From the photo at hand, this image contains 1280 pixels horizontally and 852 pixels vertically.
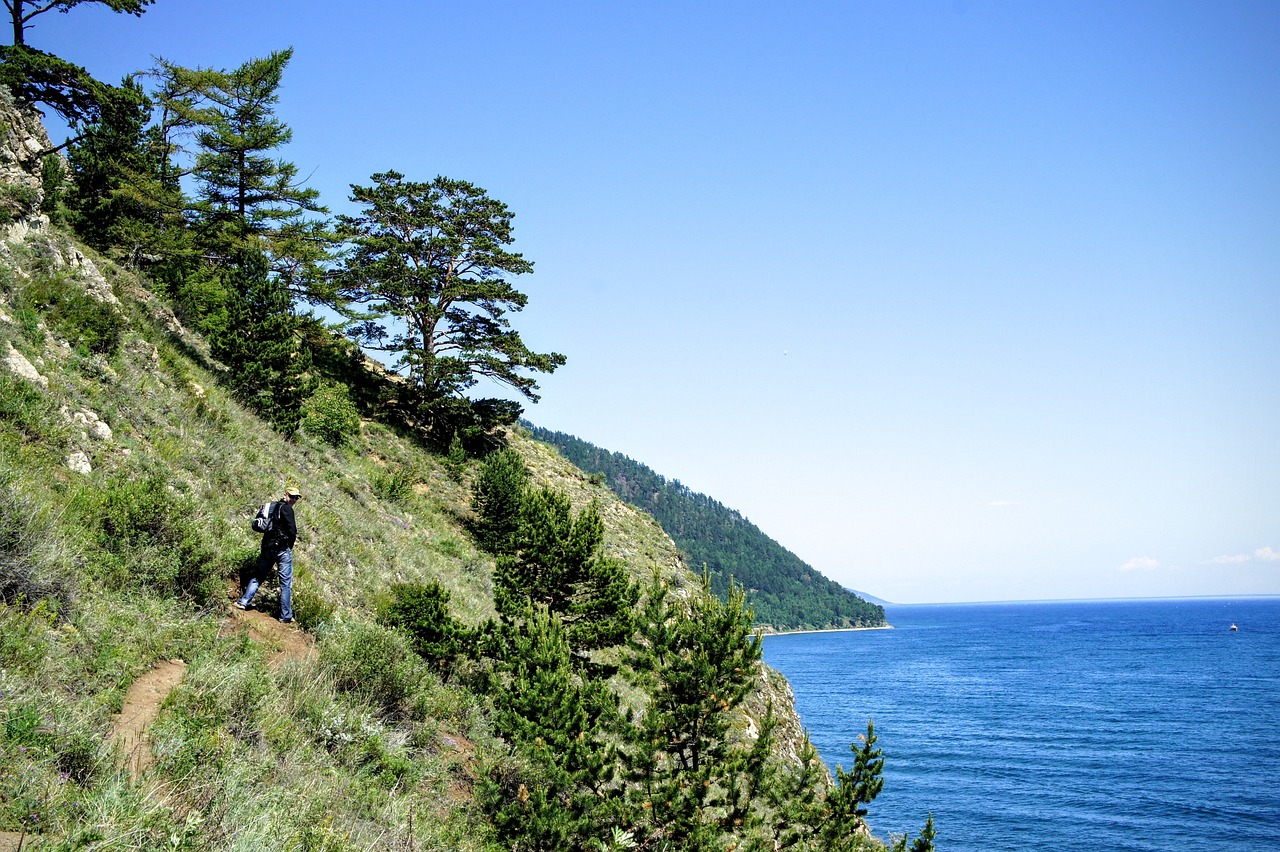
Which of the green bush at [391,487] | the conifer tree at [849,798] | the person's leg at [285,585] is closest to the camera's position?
the person's leg at [285,585]

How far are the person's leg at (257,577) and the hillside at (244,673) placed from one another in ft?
0.84

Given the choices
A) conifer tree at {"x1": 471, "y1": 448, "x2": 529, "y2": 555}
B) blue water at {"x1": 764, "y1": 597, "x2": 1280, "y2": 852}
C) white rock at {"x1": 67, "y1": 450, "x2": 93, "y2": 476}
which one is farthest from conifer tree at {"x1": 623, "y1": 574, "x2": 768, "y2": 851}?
blue water at {"x1": 764, "y1": 597, "x2": 1280, "y2": 852}

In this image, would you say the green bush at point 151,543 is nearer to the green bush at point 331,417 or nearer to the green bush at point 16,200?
the green bush at point 16,200

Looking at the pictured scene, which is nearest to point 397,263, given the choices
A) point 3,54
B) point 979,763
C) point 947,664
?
point 3,54

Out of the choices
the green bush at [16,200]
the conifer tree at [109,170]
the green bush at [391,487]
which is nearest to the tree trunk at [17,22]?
the conifer tree at [109,170]

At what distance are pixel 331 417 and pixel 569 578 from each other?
40.8 ft

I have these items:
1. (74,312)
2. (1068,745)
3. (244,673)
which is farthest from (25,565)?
(1068,745)

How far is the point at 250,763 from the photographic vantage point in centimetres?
616

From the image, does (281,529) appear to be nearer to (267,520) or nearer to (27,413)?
(267,520)

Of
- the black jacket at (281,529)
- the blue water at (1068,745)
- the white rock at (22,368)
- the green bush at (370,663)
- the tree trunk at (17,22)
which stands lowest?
the blue water at (1068,745)

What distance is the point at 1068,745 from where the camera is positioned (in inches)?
1966

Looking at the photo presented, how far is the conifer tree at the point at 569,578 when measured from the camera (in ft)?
42.9

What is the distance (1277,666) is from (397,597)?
394ft

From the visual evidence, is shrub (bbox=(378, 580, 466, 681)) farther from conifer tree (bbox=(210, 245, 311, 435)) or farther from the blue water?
the blue water
